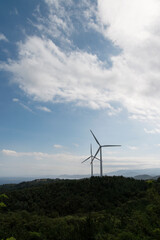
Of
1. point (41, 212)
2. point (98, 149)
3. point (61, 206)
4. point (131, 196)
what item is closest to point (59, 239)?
point (41, 212)

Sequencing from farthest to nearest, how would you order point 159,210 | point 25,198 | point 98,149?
point 98,149, point 25,198, point 159,210

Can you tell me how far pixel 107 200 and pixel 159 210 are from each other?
15.6 metres

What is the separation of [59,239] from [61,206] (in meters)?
20.0

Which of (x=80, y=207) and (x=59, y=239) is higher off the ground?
(x=59, y=239)

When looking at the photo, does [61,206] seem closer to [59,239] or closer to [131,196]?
[131,196]

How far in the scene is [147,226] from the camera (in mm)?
12258

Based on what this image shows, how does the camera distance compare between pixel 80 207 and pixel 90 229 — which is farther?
pixel 80 207

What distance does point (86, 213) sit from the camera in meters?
23.8

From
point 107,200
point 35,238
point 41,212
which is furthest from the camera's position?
point 107,200

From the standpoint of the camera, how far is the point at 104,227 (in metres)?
12.4

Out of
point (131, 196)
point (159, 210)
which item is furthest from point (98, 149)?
point (159, 210)

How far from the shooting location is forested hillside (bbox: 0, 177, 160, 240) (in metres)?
11.4

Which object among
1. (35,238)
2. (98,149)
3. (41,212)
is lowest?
(41,212)

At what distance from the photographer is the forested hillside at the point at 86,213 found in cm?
1145
